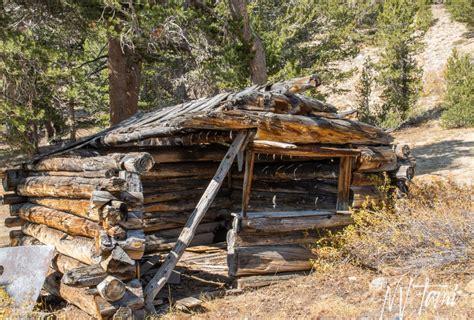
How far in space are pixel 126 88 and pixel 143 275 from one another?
6.74 meters

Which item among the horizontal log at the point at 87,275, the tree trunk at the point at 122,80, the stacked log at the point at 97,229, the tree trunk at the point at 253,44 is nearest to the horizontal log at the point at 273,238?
the stacked log at the point at 97,229

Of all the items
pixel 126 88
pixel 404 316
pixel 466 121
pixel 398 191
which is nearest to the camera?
pixel 404 316

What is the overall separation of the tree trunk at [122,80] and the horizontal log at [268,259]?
6.90 m

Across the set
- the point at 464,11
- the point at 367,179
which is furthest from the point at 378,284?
the point at 464,11

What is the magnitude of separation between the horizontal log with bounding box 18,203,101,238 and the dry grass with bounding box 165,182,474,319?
5.25 ft

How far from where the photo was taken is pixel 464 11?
32.4m

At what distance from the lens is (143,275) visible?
7691mm

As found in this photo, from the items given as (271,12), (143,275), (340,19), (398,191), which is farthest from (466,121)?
(143,275)

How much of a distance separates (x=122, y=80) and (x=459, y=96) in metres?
15.5

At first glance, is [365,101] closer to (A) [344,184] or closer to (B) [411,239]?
(A) [344,184]

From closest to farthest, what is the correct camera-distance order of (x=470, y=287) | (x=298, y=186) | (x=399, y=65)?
1. (x=470, y=287)
2. (x=298, y=186)
3. (x=399, y=65)

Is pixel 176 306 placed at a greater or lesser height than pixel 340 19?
lesser

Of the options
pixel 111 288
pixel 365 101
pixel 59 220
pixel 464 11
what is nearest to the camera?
pixel 111 288

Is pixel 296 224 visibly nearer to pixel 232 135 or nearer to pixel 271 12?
pixel 232 135
